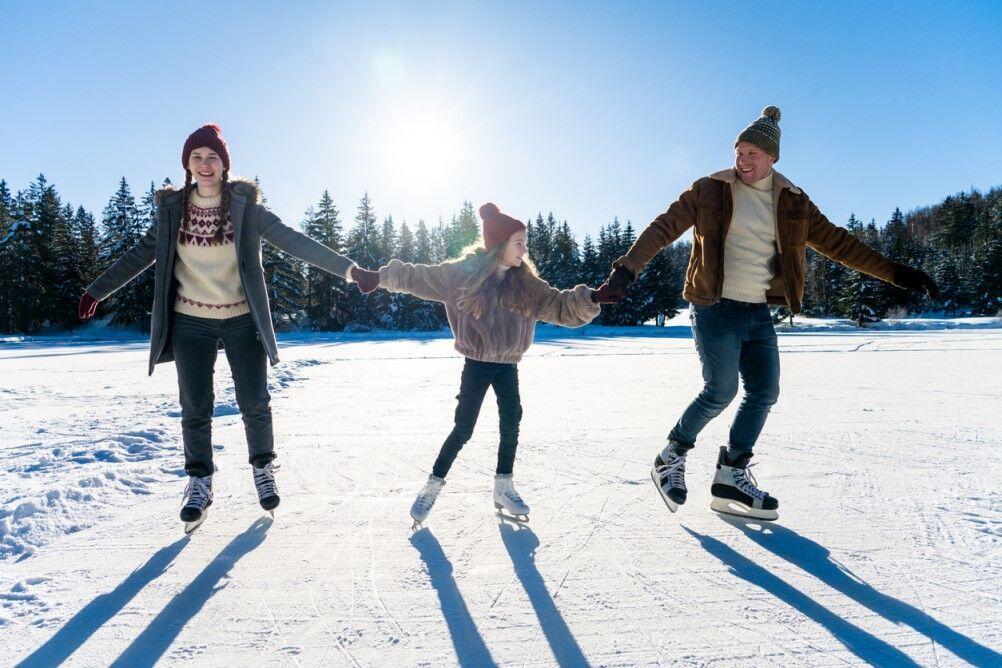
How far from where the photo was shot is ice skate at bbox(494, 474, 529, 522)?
8.69ft

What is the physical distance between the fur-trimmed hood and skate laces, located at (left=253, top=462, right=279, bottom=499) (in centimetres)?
141

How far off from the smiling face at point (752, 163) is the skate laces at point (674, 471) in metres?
1.48

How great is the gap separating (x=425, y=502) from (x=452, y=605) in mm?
841

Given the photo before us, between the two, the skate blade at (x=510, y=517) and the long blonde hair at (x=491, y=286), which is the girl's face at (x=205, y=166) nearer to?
the long blonde hair at (x=491, y=286)

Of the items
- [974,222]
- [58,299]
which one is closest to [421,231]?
[58,299]

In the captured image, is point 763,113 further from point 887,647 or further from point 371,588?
point 371,588

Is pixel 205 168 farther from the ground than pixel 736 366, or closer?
farther from the ground

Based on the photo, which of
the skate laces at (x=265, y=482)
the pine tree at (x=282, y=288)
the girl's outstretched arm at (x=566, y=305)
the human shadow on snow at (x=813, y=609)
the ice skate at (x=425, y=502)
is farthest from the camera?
the pine tree at (x=282, y=288)

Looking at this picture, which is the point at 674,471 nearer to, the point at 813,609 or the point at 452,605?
the point at 813,609

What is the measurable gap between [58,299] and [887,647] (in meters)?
46.3

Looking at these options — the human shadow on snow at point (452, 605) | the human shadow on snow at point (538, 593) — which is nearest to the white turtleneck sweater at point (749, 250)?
the human shadow on snow at point (538, 593)

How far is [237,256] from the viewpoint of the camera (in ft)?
8.90

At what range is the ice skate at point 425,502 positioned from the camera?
8.46 feet

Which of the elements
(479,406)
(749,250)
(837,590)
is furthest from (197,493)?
(749,250)
